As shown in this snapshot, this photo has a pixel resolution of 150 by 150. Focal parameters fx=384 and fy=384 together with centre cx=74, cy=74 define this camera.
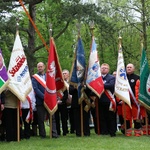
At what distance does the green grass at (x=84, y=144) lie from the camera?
8.18 meters

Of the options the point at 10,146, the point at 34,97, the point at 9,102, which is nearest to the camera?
the point at 10,146

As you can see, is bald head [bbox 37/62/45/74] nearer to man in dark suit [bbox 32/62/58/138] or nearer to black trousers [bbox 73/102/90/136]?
man in dark suit [bbox 32/62/58/138]

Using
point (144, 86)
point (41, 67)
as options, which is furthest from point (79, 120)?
point (144, 86)

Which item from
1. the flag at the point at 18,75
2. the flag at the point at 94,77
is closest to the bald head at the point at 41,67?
the flag at the point at 18,75

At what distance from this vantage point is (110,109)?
33.1 feet

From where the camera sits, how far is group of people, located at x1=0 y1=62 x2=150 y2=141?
9.27m

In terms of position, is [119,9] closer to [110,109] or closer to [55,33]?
[55,33]

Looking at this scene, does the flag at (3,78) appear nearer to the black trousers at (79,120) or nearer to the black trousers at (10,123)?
the black trousers at (10,123)

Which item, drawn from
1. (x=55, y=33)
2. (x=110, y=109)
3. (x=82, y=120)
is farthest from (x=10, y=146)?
(x=55, y=33)

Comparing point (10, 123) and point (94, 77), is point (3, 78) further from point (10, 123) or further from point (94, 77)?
point (94, 77)

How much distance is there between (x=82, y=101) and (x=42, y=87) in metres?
1.10

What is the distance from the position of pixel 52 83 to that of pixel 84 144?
187 centimetres

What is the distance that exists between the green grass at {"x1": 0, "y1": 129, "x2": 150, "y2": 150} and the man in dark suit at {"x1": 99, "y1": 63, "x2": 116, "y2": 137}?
0.51 meters

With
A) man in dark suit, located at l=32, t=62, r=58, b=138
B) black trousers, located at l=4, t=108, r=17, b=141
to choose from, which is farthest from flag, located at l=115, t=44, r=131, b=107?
black trousers, located at l=4, t=108, r=17, b=141
